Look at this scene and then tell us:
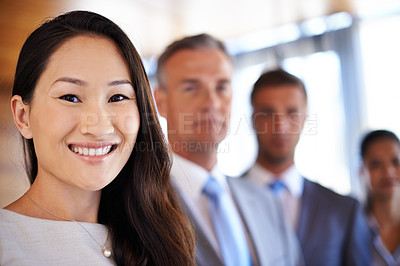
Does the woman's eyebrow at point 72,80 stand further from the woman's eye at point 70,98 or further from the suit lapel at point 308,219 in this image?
the suit lapel at point 308,219

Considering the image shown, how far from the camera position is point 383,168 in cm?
198

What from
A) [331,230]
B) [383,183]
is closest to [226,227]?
[331,230]

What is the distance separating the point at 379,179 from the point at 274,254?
2.75 feet

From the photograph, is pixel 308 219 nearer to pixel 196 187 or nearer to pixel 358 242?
pixel 358 242

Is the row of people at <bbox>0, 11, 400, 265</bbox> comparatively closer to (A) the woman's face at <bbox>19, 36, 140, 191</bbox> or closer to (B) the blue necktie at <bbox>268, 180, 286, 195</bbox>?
(A) the woman's face at <bbox>19, 36, 140, 191</bbox>

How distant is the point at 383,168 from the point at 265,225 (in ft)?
2.71

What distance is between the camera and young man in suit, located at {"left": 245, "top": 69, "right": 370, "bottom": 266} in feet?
5.29

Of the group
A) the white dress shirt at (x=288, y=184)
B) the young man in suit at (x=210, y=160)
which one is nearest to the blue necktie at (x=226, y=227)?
the young man in suit at (x=210, y=160)

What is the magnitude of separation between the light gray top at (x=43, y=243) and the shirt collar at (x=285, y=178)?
103 cm

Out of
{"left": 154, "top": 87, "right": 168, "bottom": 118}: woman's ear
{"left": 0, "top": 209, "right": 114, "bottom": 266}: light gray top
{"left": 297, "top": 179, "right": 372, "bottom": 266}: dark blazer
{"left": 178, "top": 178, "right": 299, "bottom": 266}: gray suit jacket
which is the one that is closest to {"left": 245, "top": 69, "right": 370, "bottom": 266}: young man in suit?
{"left": 297, "top": 179, "right": 372, "bottom": 266}: dark blazer

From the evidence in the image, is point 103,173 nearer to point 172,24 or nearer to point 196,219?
point 196,219

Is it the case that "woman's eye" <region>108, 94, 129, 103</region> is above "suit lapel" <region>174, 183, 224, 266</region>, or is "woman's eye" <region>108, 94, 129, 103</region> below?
above

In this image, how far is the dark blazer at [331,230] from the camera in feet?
5.24

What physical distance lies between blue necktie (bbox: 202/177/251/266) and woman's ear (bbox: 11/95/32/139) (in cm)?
64
